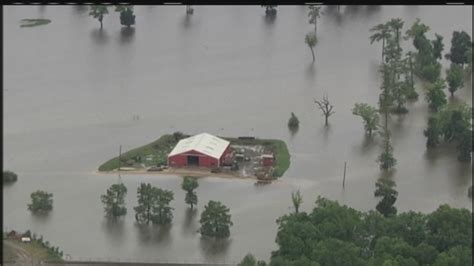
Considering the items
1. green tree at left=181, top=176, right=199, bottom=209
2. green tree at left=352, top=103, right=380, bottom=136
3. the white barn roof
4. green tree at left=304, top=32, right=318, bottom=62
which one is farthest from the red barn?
green tree at left=304, top=32, right=318, bottom=62

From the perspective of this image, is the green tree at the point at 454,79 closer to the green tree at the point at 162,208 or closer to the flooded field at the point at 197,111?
the flooded field at the point at 197,111

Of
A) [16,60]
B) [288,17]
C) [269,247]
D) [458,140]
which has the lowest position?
[269,247]

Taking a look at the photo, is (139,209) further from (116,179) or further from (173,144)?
(173,144)

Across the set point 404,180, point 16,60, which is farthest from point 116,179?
point 16,60

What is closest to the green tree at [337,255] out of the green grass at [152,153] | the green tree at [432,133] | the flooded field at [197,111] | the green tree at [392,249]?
the green tree at [392,249]

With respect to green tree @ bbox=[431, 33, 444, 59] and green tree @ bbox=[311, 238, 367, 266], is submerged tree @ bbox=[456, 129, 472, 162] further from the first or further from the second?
green tree @ bbox=[311, 238, 367, 266]

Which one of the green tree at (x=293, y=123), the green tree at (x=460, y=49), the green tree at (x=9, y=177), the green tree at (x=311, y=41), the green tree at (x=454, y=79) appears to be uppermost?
the green tree at (x=311, y=41)
